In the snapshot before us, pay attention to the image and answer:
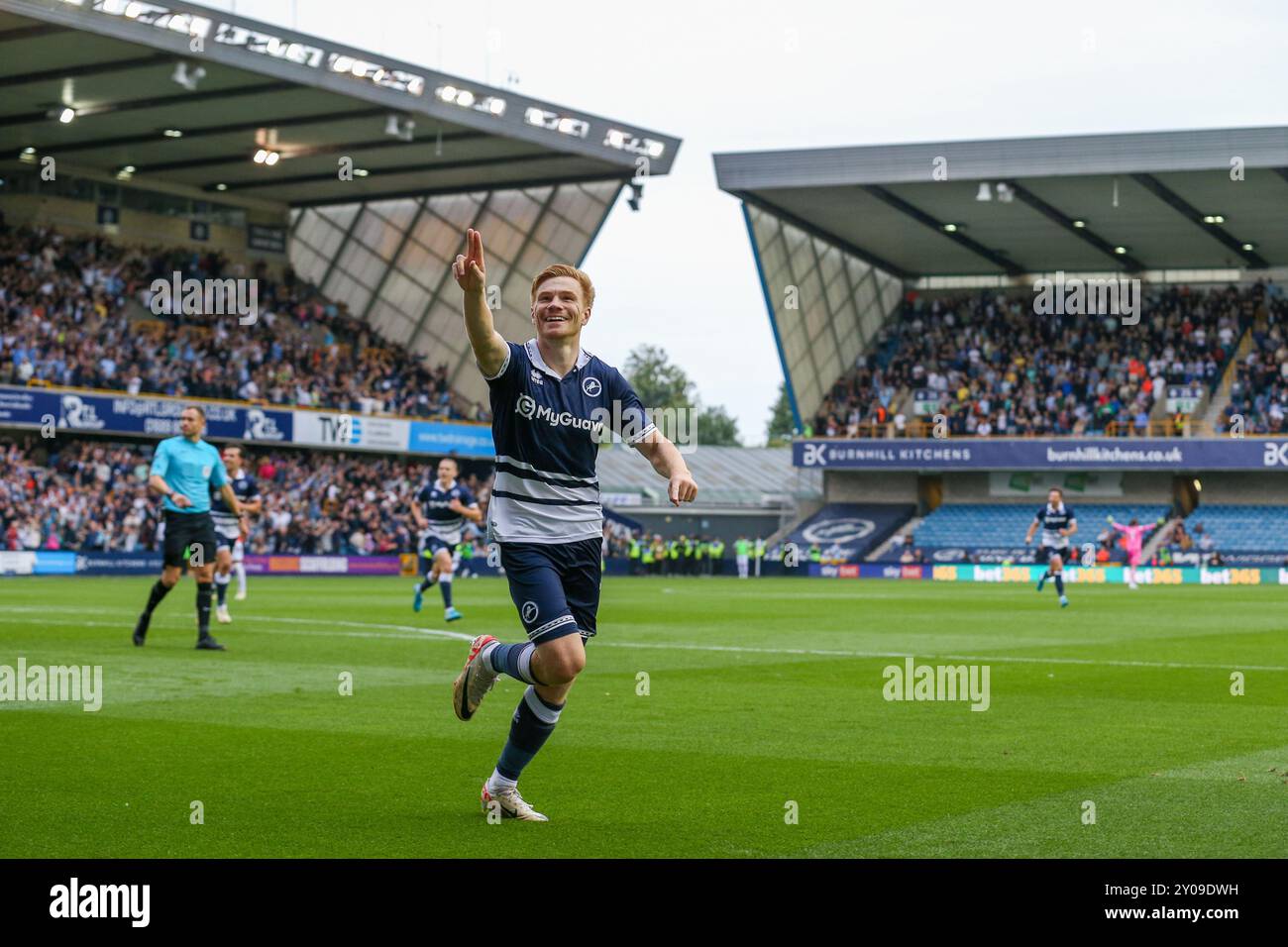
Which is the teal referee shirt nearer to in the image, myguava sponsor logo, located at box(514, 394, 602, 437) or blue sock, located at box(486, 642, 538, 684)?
blue sock, located at box(486, 642, 538, 684)

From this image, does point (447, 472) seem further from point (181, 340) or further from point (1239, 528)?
point (1239, 528)

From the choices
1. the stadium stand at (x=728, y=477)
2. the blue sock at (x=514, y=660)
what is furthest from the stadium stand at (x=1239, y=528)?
the blue sock at (x=514, y=660)

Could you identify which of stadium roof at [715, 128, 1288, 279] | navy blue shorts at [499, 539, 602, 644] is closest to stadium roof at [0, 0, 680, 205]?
stadium roof at [715, 128, 1288, 279]

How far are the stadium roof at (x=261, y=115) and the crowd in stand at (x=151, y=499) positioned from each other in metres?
9.56

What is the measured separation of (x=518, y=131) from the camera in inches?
1912

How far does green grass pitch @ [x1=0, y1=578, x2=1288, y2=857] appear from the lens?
6.56m

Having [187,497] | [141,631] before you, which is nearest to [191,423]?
[187,497]

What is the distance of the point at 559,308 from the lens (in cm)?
704

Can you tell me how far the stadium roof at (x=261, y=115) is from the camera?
39938 mm

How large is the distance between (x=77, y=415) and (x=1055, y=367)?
36.4m
